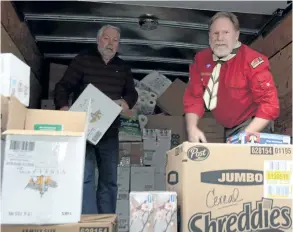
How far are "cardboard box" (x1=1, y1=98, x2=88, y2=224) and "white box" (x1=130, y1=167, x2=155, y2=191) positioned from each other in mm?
2006

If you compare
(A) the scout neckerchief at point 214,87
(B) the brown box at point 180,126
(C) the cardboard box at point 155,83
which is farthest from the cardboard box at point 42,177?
(C) the cardboard box at point 155,83

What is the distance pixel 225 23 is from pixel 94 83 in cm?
104

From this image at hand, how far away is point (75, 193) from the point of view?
1.76m

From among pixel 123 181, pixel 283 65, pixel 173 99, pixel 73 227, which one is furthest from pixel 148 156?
pixel 73 227

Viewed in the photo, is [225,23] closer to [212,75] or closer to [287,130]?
[212,75]

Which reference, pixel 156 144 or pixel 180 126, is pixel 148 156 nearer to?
pixel 156 144

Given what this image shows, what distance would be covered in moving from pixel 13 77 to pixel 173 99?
243 centimetres

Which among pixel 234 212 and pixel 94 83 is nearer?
pixel 234 212

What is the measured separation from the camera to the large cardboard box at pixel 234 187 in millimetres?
1879

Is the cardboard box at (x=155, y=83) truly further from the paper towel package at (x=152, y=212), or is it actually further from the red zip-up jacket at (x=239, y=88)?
the paper towel package at (x=152, y=212)

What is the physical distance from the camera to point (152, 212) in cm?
187

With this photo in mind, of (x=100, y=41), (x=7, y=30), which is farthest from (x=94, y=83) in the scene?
(x=7, y=30)

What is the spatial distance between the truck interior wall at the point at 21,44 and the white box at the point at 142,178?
1.10 m

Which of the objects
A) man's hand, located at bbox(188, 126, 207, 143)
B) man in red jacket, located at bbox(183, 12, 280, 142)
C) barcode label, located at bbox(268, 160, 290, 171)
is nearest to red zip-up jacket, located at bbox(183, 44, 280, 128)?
man in red jacket, located at bbox(183, 12, 280, 142)
